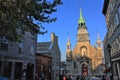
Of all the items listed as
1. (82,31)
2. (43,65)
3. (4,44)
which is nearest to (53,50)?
(43,65)

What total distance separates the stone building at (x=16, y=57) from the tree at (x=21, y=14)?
6700 millimetres

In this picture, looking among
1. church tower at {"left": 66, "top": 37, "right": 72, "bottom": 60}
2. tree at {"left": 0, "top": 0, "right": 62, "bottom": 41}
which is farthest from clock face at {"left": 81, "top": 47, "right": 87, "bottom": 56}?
tree at {"left": 0, "top": 0, "right": 62, "bottom": 41}

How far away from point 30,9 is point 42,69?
23.5 m

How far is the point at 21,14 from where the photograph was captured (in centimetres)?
1224

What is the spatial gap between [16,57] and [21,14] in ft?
42.1

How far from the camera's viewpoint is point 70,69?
66.6m

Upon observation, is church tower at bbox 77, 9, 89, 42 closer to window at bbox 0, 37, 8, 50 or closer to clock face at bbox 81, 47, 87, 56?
clock face at bbox 81, 47, 87, 56

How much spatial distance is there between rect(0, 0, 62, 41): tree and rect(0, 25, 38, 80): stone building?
6700 mm

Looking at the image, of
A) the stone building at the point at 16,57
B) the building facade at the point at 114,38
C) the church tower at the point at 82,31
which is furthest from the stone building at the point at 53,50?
the church tower at the point at 82,31

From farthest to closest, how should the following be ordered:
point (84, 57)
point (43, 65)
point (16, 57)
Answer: point (84, 57)
point (43, 65)
point (16, 57)

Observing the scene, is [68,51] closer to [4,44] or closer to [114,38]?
[114,38]

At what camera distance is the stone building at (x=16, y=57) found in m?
21.5

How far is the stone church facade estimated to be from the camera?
6548cm

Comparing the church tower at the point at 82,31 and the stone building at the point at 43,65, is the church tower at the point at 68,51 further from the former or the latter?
the stone building at the point at 43,65
